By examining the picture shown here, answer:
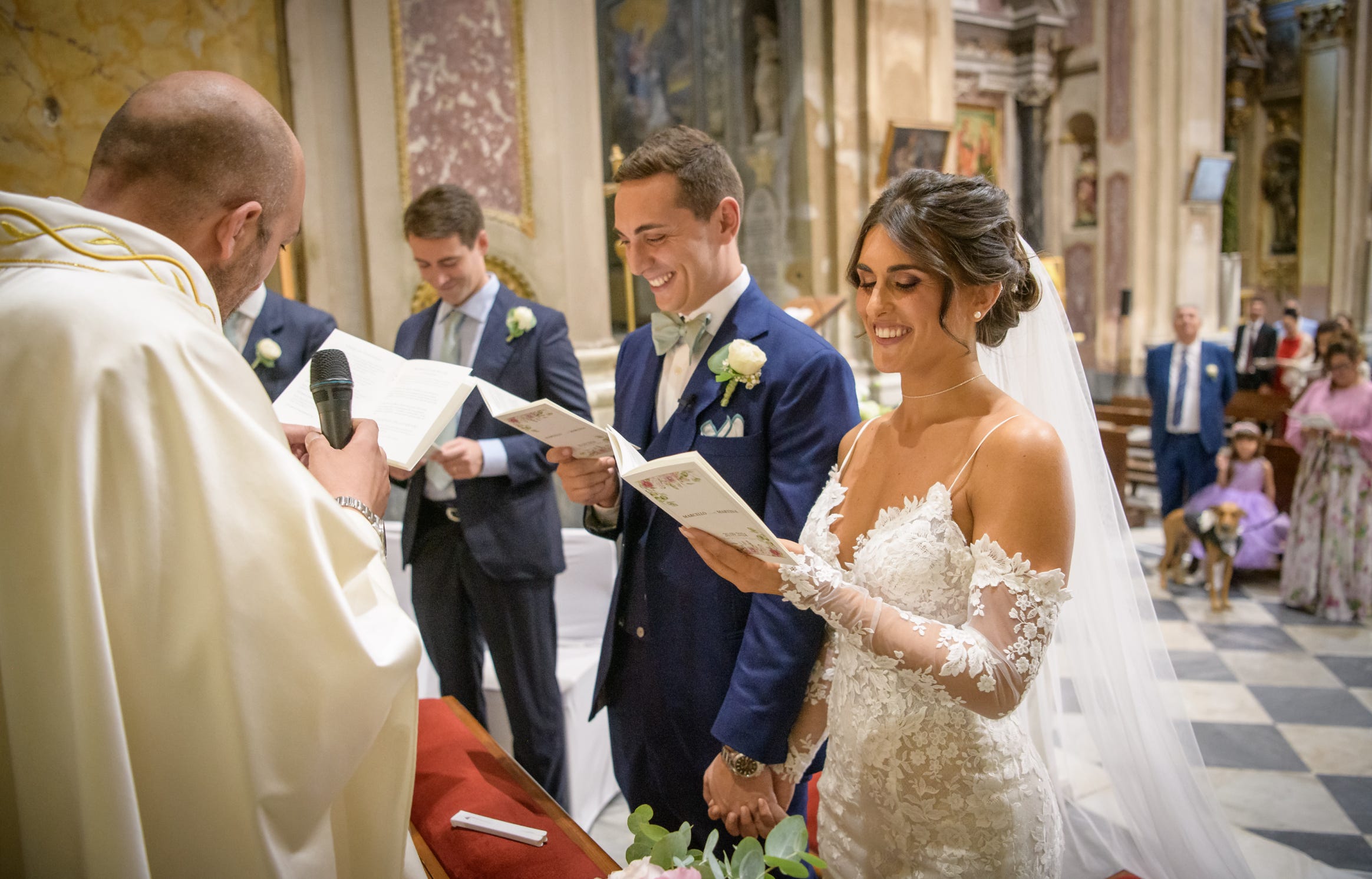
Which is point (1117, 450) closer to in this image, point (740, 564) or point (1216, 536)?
point (1216, 536)

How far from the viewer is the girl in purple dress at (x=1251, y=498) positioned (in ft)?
Answer: 22.2

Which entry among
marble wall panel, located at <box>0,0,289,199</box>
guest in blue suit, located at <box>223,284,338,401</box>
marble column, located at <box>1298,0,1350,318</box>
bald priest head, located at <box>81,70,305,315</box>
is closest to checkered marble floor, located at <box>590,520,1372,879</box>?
guest in blue suit, located at <box>223,284,338,401</box>

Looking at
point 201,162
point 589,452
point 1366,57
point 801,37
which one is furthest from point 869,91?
point 1366,57

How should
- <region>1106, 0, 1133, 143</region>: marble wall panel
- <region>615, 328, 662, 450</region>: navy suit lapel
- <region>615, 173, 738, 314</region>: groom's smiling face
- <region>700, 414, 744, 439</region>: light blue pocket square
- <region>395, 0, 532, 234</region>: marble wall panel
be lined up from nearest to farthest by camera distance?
<region>700, 414, 744, 439</region>: light blue pocket square
<region>615, 173, 738, 314</region>: groom's smiling face
<region>615, 328, 662, 450</region>: navy suit lapel
<region>395, 0, 532, 234</region>: marble wall panel
<region>1106, 0, 1133, 143</region>: marble wall panel

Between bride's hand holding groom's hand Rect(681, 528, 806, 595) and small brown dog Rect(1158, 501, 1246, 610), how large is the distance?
588 centimetres

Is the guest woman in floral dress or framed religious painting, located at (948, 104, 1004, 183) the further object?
framed religious painting, located at (948, 104, 1004, 183)

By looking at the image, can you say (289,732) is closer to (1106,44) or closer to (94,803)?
(94,803)

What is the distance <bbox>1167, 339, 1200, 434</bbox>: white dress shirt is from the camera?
7.57 meters

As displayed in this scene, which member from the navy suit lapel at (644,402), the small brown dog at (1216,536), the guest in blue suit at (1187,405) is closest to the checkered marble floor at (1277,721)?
the small brown dog at (1216,536)

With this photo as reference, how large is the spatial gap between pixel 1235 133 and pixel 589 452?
17650 millimetres

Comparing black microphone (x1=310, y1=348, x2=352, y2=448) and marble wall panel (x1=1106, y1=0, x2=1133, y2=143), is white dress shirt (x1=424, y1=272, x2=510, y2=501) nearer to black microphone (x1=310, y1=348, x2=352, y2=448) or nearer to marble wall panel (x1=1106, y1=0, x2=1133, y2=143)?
black microphone (x1=310, y1=348, x2=352, y2=448)

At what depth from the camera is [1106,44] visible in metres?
12.4

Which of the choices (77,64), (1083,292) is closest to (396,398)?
(77,64)

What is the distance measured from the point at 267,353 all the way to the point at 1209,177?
12679 millimetres
